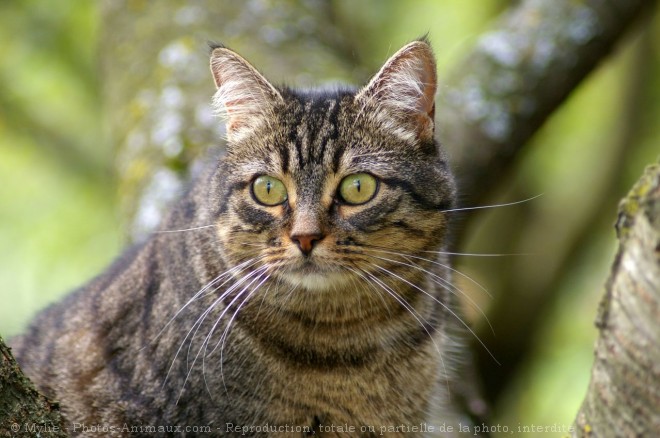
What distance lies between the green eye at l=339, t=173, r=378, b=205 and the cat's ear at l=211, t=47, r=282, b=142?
0.56m

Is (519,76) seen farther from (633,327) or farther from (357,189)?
(633,327)

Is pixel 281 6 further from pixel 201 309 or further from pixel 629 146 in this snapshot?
pixel 201 309

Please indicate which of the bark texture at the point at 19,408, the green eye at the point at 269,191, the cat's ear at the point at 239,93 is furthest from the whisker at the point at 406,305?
the bark texture at the point at 19,408

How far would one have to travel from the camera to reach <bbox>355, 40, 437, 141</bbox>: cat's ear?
322 cm

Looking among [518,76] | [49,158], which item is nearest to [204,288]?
[518,76]

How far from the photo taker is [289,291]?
10.5ft

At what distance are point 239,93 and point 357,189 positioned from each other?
0.77 metres

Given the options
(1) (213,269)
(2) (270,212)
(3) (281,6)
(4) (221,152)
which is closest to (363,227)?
(2) (270,212)

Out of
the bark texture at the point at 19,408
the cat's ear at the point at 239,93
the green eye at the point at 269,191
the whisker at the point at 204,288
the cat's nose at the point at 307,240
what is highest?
the cat's ear at the point at 239,93

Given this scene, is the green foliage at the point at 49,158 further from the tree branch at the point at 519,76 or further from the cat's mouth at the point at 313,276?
the cat's mouth at the point at 313,276

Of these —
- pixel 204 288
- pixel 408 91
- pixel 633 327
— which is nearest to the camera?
pixel 633 327

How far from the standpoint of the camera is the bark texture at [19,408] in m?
2.05

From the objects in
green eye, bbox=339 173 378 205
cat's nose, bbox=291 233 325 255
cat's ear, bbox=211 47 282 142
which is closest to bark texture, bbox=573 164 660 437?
cat's nose, bbox=291 233 325 255

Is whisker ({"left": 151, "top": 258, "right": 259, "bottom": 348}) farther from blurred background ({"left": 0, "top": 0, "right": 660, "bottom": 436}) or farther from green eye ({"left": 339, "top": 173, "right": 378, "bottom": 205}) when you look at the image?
blurred background ({"left": 0, "top": 0, "right": 660, "bottom": 436})
